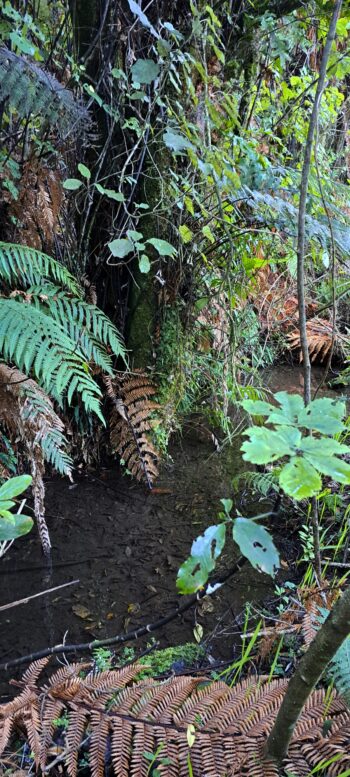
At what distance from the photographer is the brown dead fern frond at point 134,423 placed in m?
2.63

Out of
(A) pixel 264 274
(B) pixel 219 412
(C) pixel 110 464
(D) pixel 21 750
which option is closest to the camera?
(D) pixel 21 750

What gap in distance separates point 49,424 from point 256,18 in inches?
84.9

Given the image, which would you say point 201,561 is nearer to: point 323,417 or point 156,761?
point 323,417

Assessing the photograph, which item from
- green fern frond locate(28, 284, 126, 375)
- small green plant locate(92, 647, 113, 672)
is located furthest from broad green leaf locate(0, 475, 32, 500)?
green fern frond locate(28, 284, 126, 375)

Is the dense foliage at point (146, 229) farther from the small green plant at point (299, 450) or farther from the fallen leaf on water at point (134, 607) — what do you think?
the small green plant at point (299, 450)

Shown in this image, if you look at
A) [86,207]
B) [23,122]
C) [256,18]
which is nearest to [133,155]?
[86,207]

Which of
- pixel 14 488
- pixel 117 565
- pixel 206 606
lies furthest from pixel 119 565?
pixel 14 488

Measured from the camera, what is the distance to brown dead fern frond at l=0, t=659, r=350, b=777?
1.08 metres

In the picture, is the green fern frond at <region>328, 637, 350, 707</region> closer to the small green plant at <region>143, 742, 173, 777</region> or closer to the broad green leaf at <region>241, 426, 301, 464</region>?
the small green plant at <region>143, 742, 173, 777</region>

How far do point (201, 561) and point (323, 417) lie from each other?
292mm

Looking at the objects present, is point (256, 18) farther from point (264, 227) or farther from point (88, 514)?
point (88, 514)

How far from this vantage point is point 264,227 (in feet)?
8.45

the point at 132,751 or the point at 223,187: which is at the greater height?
the point at 223,187

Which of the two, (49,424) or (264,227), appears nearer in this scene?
(49,424)
